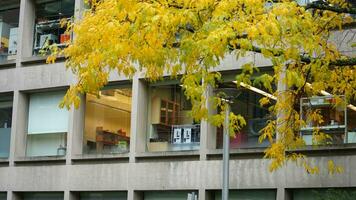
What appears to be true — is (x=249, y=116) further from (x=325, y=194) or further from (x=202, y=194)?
(x=325, y=194)

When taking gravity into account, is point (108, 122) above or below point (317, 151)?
above

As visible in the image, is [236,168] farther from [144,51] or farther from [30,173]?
[144,51]

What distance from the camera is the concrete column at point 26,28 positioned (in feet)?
88.5

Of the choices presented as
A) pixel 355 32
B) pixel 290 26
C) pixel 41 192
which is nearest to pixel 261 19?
pixel 290 26

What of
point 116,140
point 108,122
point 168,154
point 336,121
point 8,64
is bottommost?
point 168,154

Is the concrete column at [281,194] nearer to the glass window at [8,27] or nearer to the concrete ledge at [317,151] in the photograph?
the concrete ledge at [317,151]

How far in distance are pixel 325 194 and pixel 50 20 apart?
13813mm

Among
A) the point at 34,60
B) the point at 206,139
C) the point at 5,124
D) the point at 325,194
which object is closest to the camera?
the point at 325,194

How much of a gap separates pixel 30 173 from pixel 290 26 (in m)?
15.8

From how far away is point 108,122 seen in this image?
81.3ft

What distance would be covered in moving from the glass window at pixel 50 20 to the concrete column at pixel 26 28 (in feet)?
0.61

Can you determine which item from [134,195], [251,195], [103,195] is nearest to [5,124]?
[103,195]

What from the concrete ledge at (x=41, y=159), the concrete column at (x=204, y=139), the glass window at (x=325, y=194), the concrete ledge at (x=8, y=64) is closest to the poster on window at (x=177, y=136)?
the concrete column at (x=204, y=139)

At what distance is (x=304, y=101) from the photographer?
18750 millimetres
